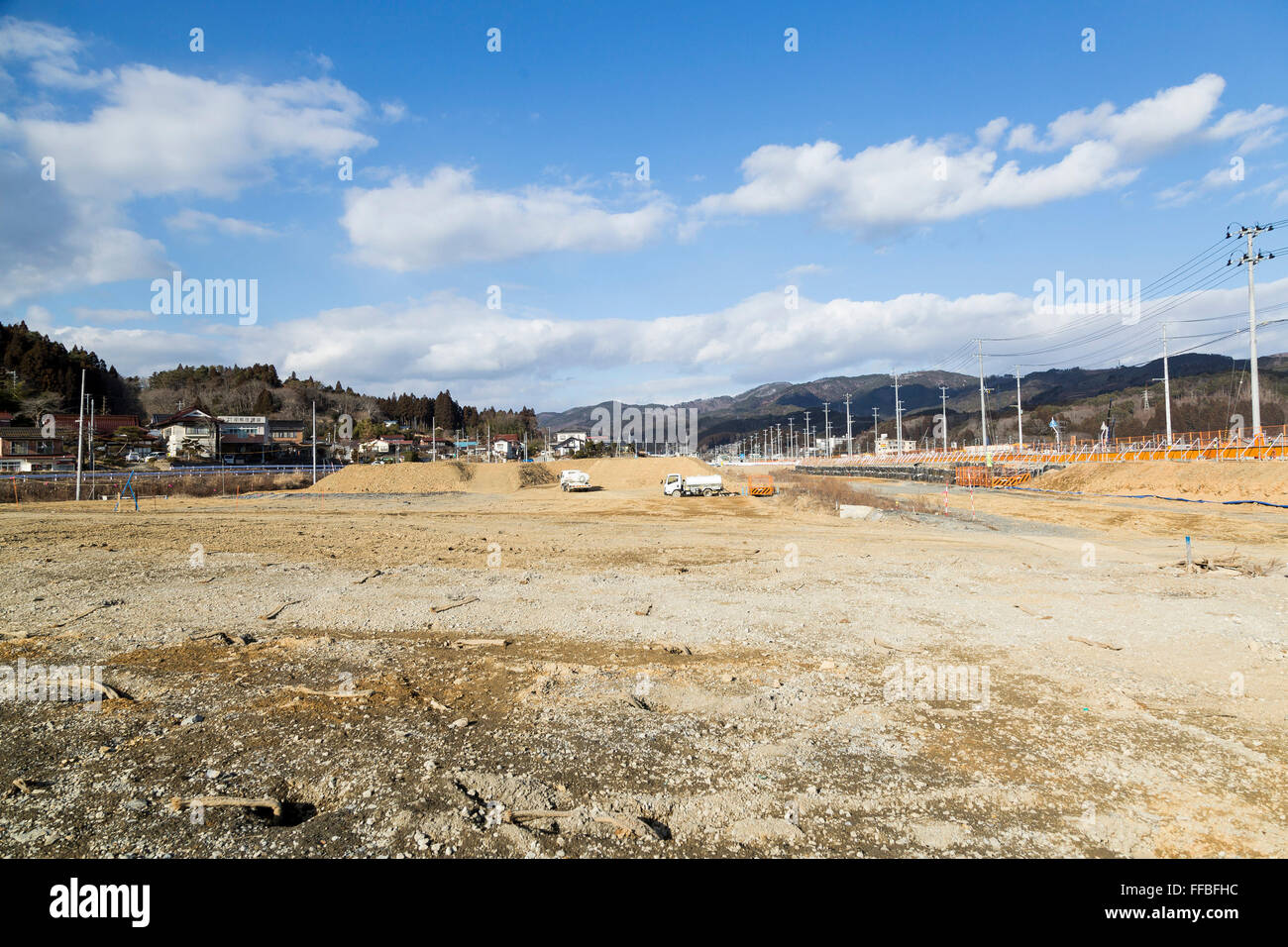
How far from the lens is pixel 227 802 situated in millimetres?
4477

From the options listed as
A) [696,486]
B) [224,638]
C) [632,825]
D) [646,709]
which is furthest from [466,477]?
[632,825]

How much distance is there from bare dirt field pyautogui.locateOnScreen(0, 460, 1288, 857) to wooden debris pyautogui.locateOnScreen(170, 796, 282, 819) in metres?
0.06

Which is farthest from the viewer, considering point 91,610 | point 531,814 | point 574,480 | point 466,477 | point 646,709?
point 466,477

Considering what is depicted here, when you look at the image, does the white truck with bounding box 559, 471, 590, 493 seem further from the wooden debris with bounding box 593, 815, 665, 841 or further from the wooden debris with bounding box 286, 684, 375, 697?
the wooden debris with bounding box 593, 815, 665, 841

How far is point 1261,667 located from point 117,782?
12248 mm

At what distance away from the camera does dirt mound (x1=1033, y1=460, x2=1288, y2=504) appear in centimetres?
3228

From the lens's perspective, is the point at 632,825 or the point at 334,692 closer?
the point at 632,825

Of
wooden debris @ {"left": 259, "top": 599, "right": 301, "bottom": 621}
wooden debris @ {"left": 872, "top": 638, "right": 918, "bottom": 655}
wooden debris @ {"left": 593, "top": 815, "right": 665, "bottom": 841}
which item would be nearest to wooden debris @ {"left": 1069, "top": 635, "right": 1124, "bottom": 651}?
wooden debris @ {"left": 872, "top": 638, "right": 918, "bottom": 655}

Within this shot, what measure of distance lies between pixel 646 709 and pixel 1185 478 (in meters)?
45.6

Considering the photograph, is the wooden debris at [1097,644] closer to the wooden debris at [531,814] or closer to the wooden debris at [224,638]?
the wooden debris at [531,814]

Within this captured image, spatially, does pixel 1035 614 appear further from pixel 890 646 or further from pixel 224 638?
pixel 224 638
